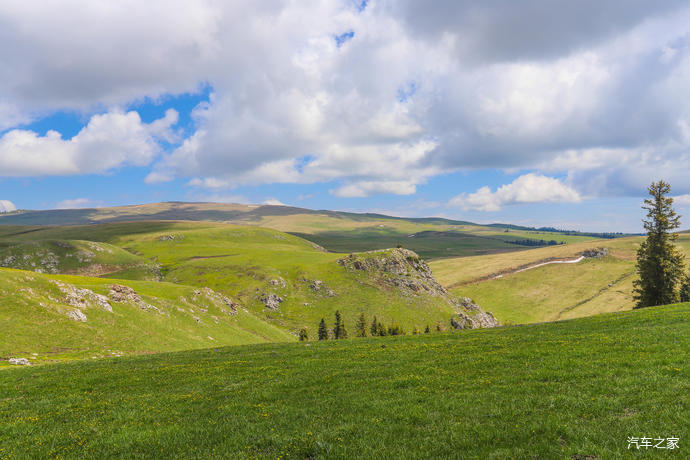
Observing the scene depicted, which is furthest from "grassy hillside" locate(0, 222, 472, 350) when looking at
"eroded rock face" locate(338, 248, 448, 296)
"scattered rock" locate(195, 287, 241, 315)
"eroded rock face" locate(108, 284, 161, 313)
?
"eroded rock face" locate(108, 284, 161, 313)

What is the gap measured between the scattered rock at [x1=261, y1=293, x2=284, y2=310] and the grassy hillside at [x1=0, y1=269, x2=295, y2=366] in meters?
53.1

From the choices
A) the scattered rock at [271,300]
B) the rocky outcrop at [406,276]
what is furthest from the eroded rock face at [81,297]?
the rocky outcrop at [406,276]

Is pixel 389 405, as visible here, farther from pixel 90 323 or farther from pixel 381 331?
pixel 381 331

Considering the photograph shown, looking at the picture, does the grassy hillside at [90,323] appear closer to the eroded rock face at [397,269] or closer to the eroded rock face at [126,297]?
the eroded rock face at [126,297]

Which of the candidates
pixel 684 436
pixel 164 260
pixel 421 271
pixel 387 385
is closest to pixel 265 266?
pixel 164 260

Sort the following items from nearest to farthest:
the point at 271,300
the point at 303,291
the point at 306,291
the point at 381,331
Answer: the point at 381,331 < the point at 271,300 < the point at 303,291 < the point at 306,291

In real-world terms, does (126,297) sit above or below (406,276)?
above

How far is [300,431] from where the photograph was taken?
13.4 metres

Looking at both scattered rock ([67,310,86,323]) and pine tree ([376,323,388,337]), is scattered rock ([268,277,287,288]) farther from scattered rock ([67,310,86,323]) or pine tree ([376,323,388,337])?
scattered rock ([67,310,86,323])

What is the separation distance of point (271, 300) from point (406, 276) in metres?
68.9

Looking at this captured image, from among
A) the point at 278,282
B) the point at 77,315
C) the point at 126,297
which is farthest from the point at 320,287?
the point at 77,315

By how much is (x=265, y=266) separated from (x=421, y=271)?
3310 inches

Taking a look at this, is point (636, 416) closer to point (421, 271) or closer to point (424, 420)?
point (424, 420)

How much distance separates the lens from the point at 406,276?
169500mm
